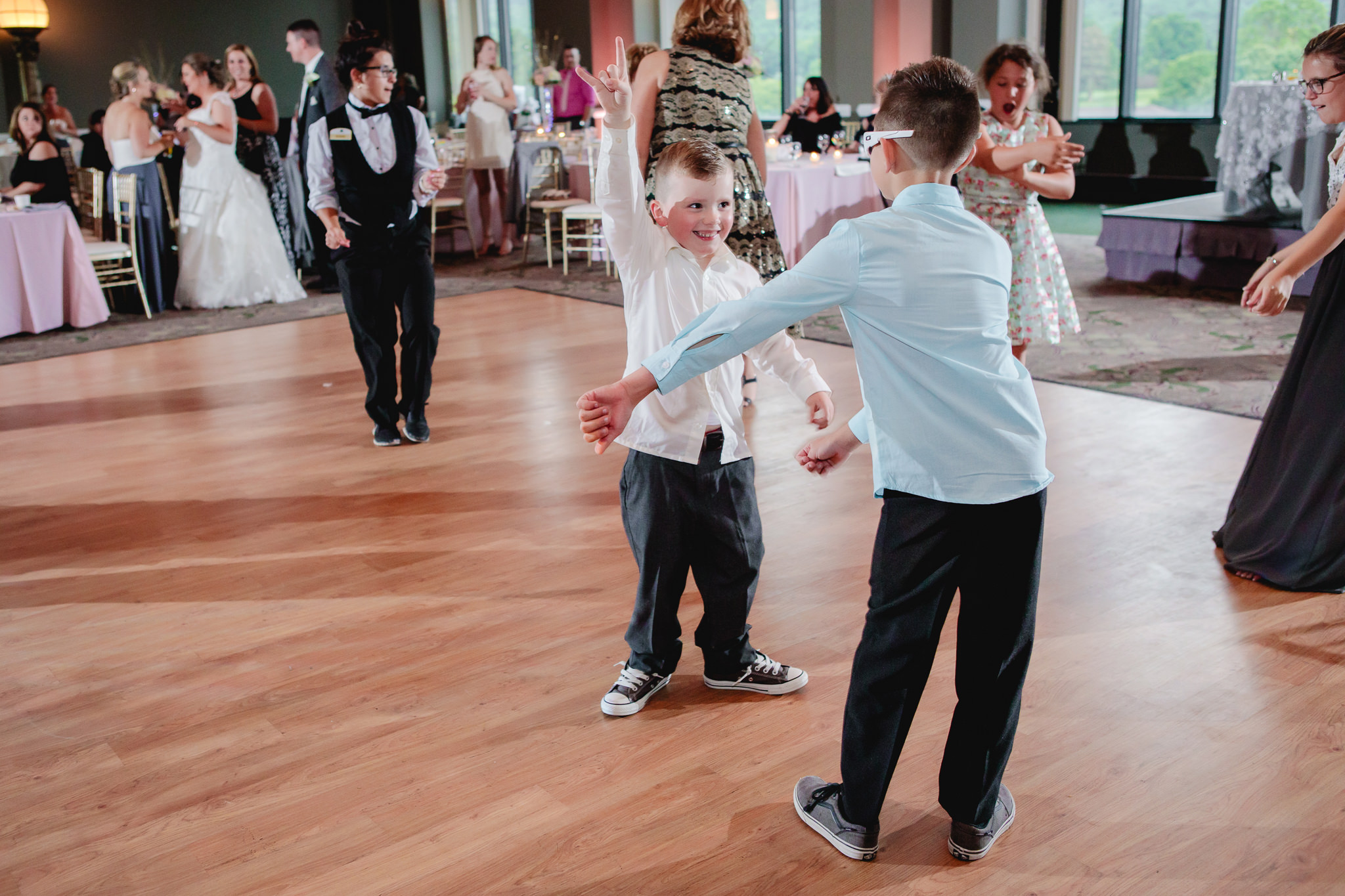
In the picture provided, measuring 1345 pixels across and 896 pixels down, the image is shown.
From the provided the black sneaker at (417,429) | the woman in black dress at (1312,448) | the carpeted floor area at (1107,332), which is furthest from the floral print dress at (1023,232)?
the black sneaker at (417,429)

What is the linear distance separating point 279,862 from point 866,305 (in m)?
1.32

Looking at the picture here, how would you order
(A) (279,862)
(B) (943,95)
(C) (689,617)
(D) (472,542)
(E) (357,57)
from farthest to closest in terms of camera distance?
(E) (357,57) → (D) (472,542) → (C) (689,617) → (A) (279,862) → (B) (943,95)

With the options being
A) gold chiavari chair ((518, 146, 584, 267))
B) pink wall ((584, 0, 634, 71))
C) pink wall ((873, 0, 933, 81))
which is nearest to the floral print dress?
gold chiavari chair ((518, 146, 584, 267))

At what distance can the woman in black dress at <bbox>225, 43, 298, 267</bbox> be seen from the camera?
25.3 ft

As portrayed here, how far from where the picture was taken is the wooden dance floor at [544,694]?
6.31 feet

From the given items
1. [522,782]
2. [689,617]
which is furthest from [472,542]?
[522,782]

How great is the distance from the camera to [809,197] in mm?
7707

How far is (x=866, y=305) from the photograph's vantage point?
1.62 metres

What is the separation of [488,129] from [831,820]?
27.1 feet

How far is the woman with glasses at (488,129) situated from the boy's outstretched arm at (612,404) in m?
8.19

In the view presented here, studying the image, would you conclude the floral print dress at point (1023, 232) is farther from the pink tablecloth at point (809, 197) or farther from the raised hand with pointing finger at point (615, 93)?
the pink tablecloth at point (809, 197)

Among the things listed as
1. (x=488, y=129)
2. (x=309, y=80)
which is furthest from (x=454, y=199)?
(x=309, y=80)

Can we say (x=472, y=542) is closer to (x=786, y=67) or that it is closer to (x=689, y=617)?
(x=689, y=617)

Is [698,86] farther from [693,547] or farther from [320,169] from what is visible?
[693,547]
